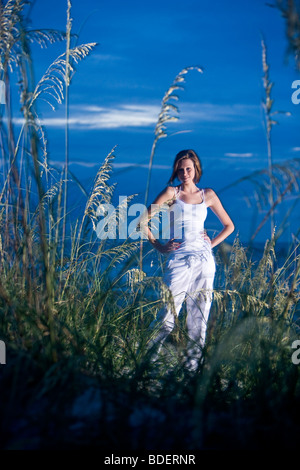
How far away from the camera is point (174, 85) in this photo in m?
2.37

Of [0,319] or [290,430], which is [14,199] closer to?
[0,319]

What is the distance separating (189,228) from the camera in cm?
396

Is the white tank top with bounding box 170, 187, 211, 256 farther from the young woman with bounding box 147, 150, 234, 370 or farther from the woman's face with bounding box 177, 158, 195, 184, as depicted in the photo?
the woman's face with bounding box 177, 158, 195, 184

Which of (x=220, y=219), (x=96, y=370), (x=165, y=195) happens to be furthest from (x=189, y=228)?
(x=96, y=370)

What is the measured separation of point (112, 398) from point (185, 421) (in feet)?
0.86

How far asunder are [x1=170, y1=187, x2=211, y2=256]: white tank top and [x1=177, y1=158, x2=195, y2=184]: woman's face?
200 mm

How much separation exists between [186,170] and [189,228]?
1.66 feet

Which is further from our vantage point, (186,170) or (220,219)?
(220,219)

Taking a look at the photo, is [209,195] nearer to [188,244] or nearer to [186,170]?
[186,170]

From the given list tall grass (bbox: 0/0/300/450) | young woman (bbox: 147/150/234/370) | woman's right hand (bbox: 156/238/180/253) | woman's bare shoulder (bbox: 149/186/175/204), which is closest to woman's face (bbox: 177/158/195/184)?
young woman (bbox: 147/150/234/370)

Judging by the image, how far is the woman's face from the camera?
412 cm

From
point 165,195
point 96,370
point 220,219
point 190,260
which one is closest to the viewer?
point 96,370

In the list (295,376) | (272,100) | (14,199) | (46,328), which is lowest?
(295,376)
